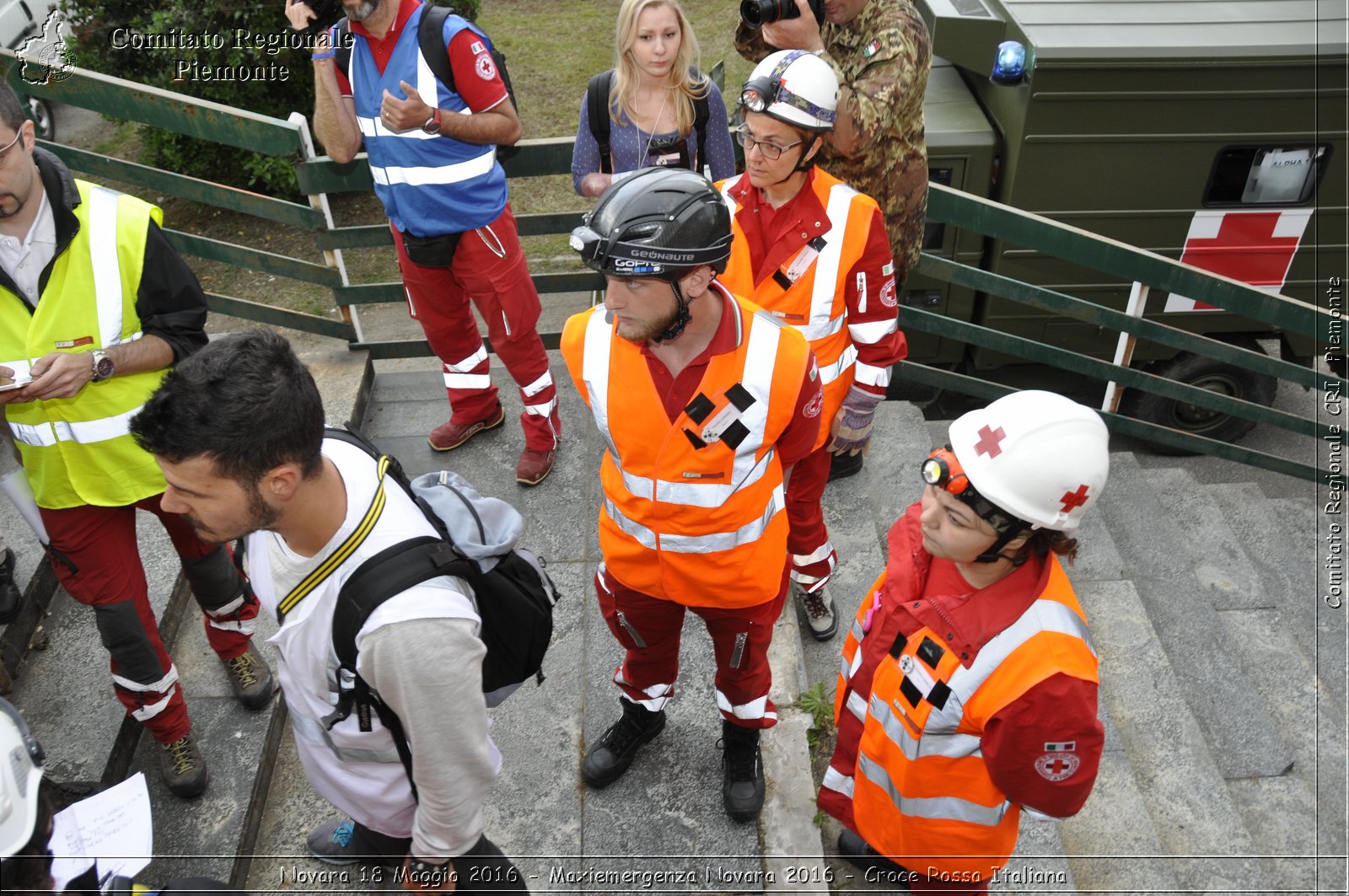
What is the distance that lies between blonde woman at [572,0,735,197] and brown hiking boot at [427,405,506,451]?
49.1 inches

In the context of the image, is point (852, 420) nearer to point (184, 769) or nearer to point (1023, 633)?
point (1023, 633)

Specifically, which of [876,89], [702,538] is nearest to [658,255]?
[702,538]

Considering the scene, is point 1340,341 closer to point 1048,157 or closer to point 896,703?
point 1048,157

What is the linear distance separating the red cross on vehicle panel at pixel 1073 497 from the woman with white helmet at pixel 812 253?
49.8 inches

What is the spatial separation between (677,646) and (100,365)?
6.25 feet

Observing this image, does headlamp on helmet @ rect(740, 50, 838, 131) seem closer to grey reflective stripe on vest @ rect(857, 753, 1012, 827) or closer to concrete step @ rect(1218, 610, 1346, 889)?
grey reflective stripe on vest @ rect(857, 753, 1012, 827)

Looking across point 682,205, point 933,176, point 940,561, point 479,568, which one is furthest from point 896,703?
point 933,176

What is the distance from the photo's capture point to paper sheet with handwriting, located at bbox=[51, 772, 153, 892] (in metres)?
1.98

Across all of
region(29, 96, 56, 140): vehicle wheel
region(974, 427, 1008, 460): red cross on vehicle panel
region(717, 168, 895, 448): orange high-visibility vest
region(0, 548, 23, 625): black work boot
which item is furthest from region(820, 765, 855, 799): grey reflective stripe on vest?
region(29, 96, 56, 140): vehicle wheel

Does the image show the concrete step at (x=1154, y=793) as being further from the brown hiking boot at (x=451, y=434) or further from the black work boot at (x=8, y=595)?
the black work boot at (x=8, y=595)

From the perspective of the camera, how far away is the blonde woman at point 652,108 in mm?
3865

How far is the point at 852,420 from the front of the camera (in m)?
3.57

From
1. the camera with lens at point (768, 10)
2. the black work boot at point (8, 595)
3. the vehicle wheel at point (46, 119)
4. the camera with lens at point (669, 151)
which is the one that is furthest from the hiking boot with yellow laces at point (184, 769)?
the vehicle wheel at point (46, 119)

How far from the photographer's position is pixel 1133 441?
23.3 feet
